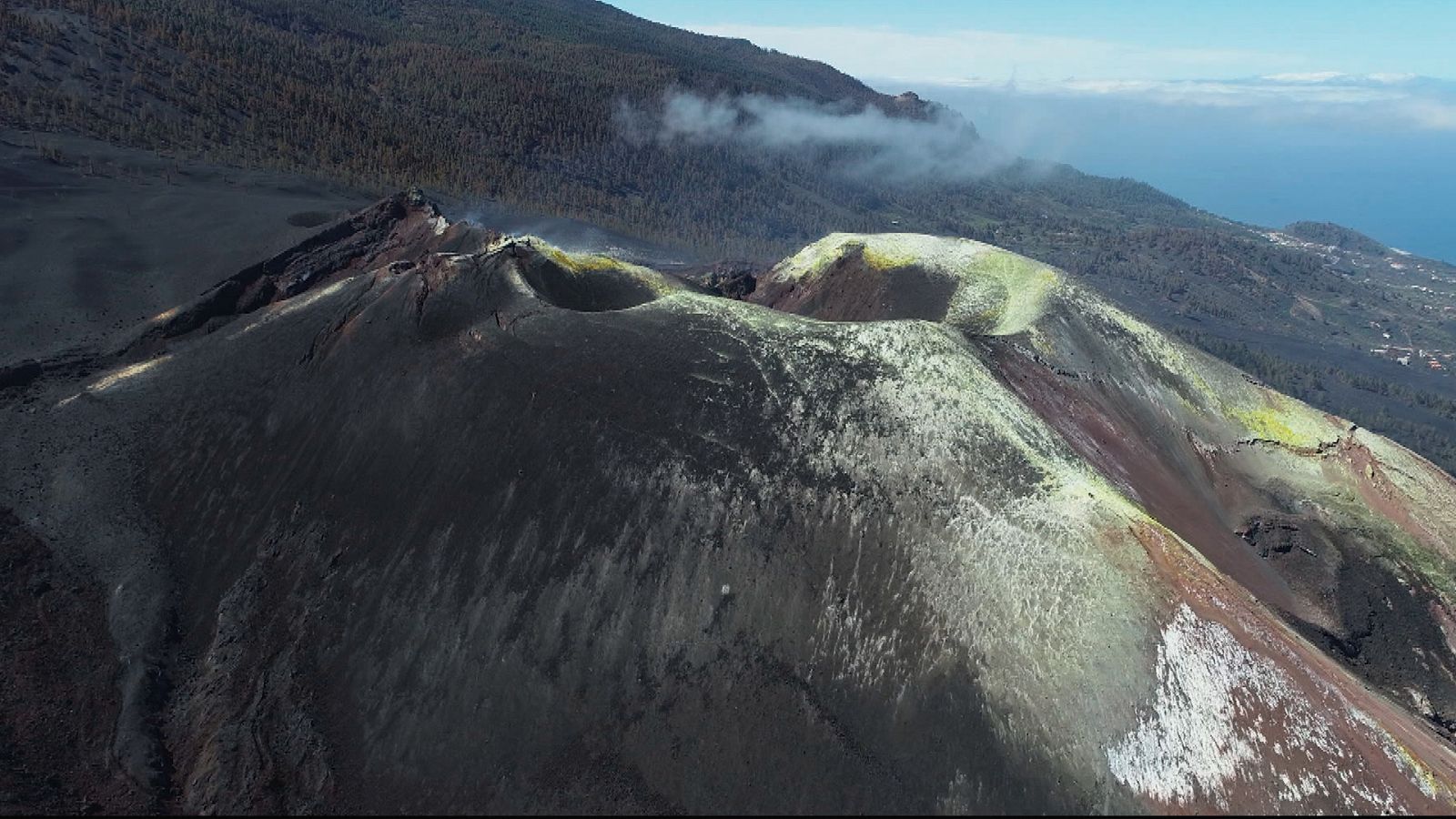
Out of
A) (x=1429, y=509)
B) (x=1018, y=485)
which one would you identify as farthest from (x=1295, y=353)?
(x=1018, y=485)

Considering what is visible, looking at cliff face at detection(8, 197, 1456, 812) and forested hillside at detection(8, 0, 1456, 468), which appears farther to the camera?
forested hillside at detection(8, 0, 1456, 468)

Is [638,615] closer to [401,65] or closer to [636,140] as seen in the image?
[636,140]

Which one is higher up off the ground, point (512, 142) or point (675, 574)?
point (675, 574)

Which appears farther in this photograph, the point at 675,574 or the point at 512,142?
the point at 512,142

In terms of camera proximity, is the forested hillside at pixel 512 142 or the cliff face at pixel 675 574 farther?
the forested hillside at pixel 512 142
